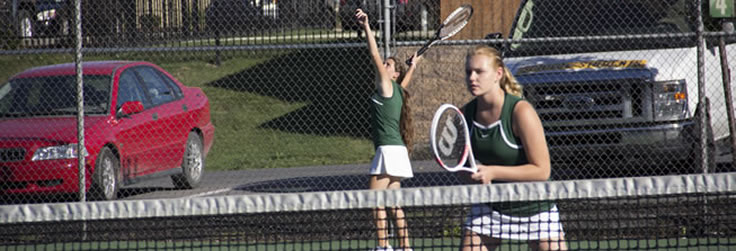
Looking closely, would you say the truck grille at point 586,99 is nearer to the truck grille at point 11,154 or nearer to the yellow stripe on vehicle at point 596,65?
the yellow stripe on vehicle at point 596,65

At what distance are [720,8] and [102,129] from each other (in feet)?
17.7

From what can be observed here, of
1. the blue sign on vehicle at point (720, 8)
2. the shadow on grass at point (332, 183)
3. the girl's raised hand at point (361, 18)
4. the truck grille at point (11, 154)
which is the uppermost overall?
the blue sign on vehicle at point (720, 8)

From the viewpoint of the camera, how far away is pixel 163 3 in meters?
9.61

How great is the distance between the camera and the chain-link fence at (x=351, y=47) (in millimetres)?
8195

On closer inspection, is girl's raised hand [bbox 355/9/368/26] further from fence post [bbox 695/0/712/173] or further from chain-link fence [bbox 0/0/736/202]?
fence post [bbox 695/0/712/173]

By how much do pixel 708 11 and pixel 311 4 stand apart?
3831 millimetres

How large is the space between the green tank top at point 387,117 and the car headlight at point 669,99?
9.51ft

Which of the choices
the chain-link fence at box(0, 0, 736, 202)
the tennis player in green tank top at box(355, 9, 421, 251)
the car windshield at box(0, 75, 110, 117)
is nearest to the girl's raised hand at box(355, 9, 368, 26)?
the tennis player in green tank top at box(355, 9, 421, 251)

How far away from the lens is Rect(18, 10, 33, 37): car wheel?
30.7ft

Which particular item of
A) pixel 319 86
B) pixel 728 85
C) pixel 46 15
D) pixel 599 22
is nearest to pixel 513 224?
pixel 728 85

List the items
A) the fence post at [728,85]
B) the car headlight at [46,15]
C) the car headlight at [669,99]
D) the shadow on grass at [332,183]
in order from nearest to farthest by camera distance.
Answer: the fence post at [728,85]
the car headlight at [669,99]
the car headlight at [46,15]
the shadow on grass at [332,183]

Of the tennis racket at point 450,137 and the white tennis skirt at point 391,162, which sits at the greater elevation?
the tennis racket at point 450,137

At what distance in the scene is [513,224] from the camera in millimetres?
4184

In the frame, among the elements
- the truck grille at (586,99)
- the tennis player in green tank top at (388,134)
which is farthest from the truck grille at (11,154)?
the truck grille at (586,99)
